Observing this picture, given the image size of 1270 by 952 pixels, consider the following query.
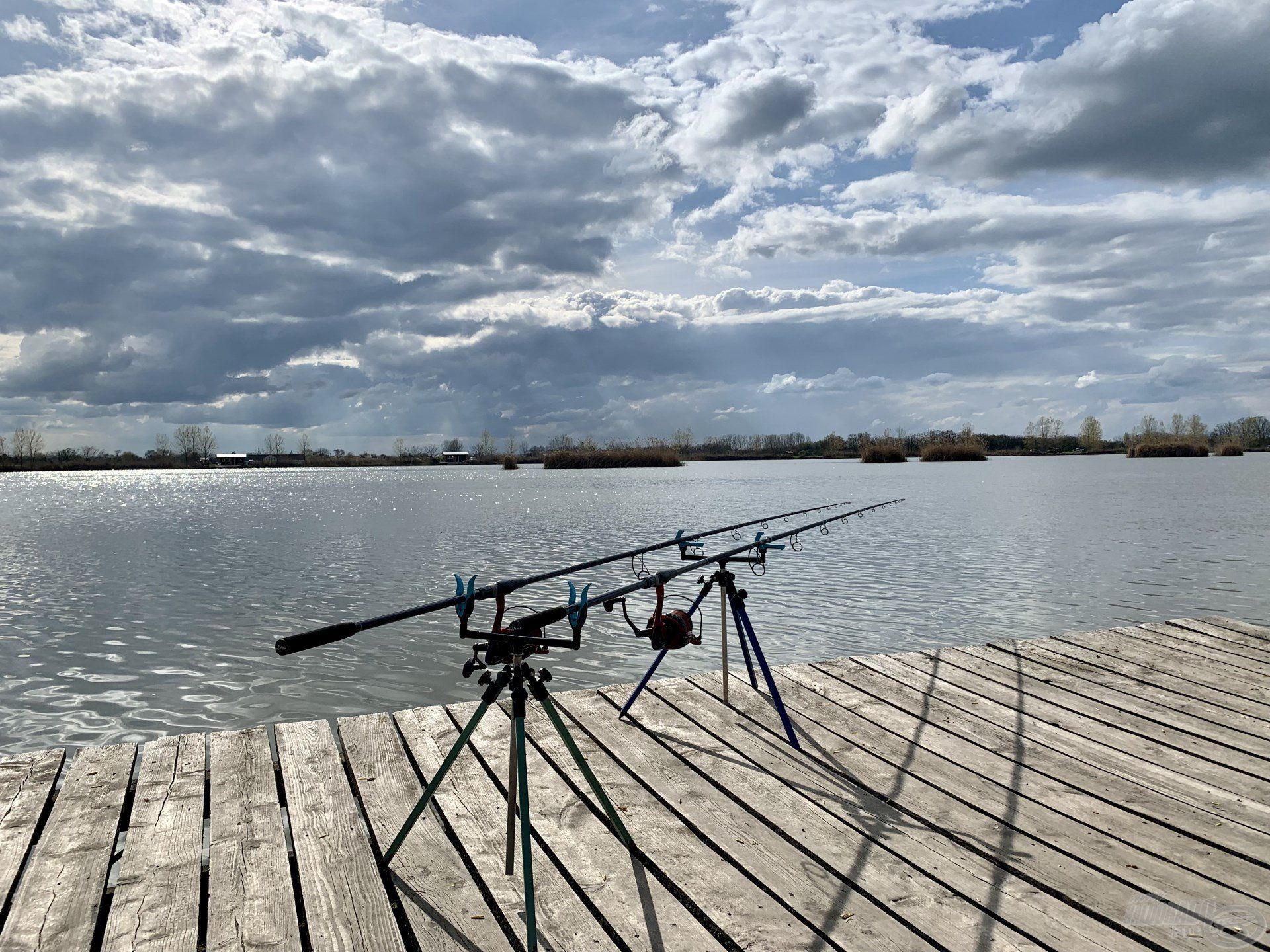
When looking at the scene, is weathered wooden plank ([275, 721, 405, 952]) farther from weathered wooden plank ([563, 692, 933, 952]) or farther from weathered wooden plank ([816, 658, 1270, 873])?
weathered wooden plank ([816, 658, 1270, 873])

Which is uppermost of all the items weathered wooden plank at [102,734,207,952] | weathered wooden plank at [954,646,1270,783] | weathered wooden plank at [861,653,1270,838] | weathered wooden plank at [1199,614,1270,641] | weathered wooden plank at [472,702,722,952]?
weathered wooden plank at [102,734,207,952]

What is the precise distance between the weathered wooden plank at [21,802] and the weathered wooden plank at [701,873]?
272 cm

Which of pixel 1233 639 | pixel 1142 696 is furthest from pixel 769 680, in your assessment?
pixel 1233 639

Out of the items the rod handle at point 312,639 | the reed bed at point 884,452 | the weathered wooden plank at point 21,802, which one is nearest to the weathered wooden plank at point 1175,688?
the rod handle at point 312,639

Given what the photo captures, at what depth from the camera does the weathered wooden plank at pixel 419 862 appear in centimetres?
326

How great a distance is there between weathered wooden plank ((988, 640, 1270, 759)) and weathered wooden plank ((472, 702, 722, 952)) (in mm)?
4172

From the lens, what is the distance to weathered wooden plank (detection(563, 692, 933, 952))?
3246mm

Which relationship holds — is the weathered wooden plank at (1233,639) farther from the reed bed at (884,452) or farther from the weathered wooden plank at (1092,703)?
the reed bed at (884,452)

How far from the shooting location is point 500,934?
3.25m

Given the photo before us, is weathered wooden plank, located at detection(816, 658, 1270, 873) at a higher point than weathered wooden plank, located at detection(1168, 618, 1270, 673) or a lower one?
higher

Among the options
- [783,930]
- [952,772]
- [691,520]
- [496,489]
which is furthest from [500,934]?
[496,489]

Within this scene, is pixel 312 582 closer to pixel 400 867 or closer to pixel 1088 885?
pixel 400 867

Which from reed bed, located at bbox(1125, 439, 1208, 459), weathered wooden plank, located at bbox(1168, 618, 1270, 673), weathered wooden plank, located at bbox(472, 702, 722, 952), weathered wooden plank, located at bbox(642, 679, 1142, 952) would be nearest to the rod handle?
weathered wooden plank, located at bbox(472, 702, 722, 952)

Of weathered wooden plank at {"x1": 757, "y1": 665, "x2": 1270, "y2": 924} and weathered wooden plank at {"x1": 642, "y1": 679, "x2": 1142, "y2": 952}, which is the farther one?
weathered wooden plank at {"x1": 757, "y1": 665, "x2": 1270, "y2": 924}
